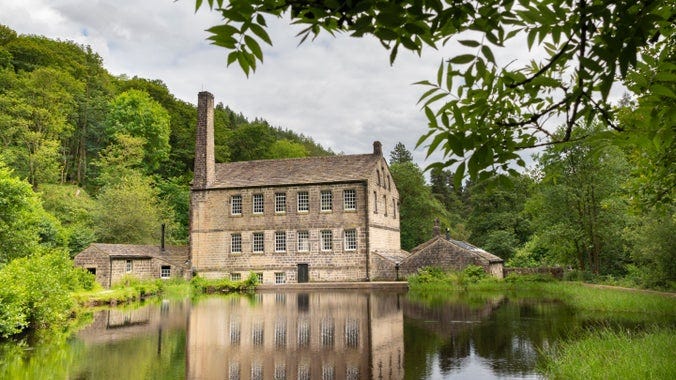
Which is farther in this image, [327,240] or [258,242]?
[258,242]

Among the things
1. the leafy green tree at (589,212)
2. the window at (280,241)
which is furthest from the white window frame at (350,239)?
the leafy green tree at (589,212)

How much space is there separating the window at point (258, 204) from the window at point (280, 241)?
2.20 metres

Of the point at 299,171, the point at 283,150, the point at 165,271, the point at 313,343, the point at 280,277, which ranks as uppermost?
the point at 283,150

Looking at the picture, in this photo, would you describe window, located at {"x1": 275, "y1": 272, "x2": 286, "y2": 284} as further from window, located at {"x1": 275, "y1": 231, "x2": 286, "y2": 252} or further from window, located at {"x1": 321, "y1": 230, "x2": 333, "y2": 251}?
window, located at {"x1": 321, "y1": 230, "x2": 333, "y2": 251}

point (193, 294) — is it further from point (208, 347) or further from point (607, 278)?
point (607, 278)

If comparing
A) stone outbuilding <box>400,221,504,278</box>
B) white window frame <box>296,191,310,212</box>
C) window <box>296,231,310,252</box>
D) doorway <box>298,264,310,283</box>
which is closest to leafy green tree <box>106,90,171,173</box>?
white window frame <box>296,191,310,212</box>

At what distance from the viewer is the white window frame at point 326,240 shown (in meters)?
39.5

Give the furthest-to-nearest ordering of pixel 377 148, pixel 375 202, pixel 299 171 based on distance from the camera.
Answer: pixel 377 148, pixel 299 171, pixel 375 202

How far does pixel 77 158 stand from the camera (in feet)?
184

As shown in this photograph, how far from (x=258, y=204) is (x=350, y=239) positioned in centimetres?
782

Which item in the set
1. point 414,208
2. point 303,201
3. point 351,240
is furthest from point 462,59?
point 414,208

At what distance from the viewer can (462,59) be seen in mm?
2535

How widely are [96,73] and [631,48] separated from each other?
6693 centimetres

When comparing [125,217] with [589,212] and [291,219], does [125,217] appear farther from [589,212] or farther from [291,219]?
[589,212]
